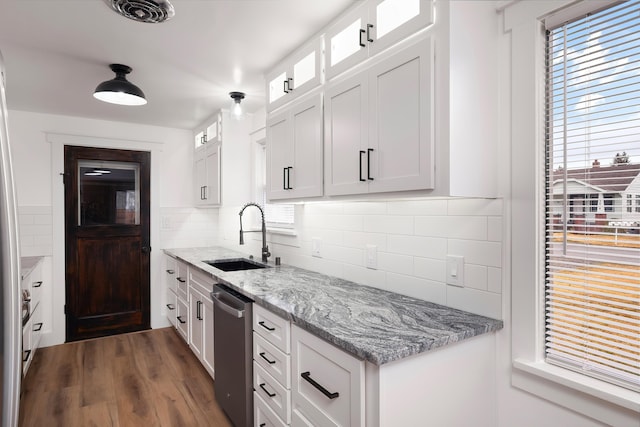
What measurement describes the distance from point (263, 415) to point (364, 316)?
2.79ft

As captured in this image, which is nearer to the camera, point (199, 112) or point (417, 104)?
point (417, 104)

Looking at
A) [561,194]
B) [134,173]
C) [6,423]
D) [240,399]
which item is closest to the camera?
[6,423]

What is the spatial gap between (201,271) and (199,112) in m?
1.69

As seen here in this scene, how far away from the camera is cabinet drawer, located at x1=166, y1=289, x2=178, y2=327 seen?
3.81m

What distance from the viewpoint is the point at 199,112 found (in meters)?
3.61

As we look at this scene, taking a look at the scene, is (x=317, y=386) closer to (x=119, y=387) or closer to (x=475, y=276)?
(x=475, y=276)

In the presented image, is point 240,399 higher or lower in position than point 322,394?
lower

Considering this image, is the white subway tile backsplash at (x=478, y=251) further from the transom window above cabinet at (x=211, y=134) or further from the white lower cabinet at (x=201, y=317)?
the transom window above cabinet at (x=211, y=134)

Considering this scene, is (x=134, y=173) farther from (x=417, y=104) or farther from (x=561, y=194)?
(x=561, y=194)

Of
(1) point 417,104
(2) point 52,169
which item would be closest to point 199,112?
(2) point 52,169

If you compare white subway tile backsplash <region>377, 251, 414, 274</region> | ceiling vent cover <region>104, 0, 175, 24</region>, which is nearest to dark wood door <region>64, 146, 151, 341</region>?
ceiling vent cover <region>104, 0, 175, 24</region>

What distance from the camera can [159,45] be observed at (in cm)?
213

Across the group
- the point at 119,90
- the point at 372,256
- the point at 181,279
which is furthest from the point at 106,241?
the point at 372,256

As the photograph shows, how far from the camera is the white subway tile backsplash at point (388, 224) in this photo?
6.14 feet
